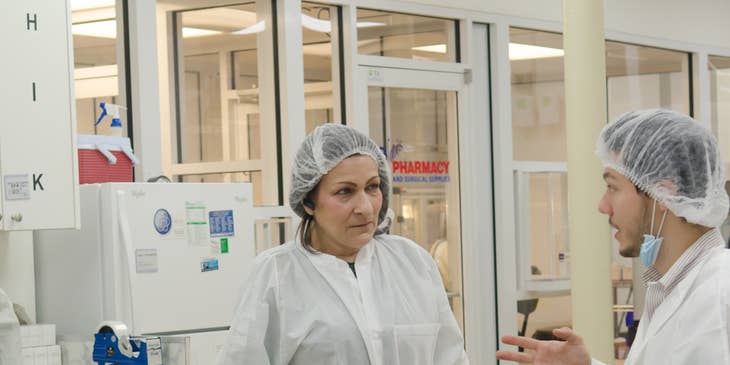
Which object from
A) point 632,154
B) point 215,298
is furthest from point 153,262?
point 632,154

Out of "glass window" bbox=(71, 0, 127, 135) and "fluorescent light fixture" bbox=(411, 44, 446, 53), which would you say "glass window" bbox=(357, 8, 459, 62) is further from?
"glass window" bbox=(71, 0, 127, 135)

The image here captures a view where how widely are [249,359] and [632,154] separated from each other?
1064mm

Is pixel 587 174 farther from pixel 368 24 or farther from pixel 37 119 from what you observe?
pixel 37 119

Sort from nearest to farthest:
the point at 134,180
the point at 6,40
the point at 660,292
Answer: the point at 660,292 < the point at 6,40 < the point at 134,180

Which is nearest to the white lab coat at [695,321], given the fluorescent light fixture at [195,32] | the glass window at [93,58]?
the glass window at [93,58]

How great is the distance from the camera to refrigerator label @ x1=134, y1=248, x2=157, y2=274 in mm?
3955

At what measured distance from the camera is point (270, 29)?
5219 millimetres

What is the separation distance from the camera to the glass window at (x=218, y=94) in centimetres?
492

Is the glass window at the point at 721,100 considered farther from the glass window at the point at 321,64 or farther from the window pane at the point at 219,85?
the window pane at the point at 219,85

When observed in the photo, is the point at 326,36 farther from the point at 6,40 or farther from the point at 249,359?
the point at 249,359

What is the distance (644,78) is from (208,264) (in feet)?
13.5

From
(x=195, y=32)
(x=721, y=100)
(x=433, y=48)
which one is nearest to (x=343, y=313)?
(x=195, y=32)

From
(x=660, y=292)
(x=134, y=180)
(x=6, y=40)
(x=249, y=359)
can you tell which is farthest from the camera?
(x=134, y=180)

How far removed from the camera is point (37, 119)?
3.84 metres
